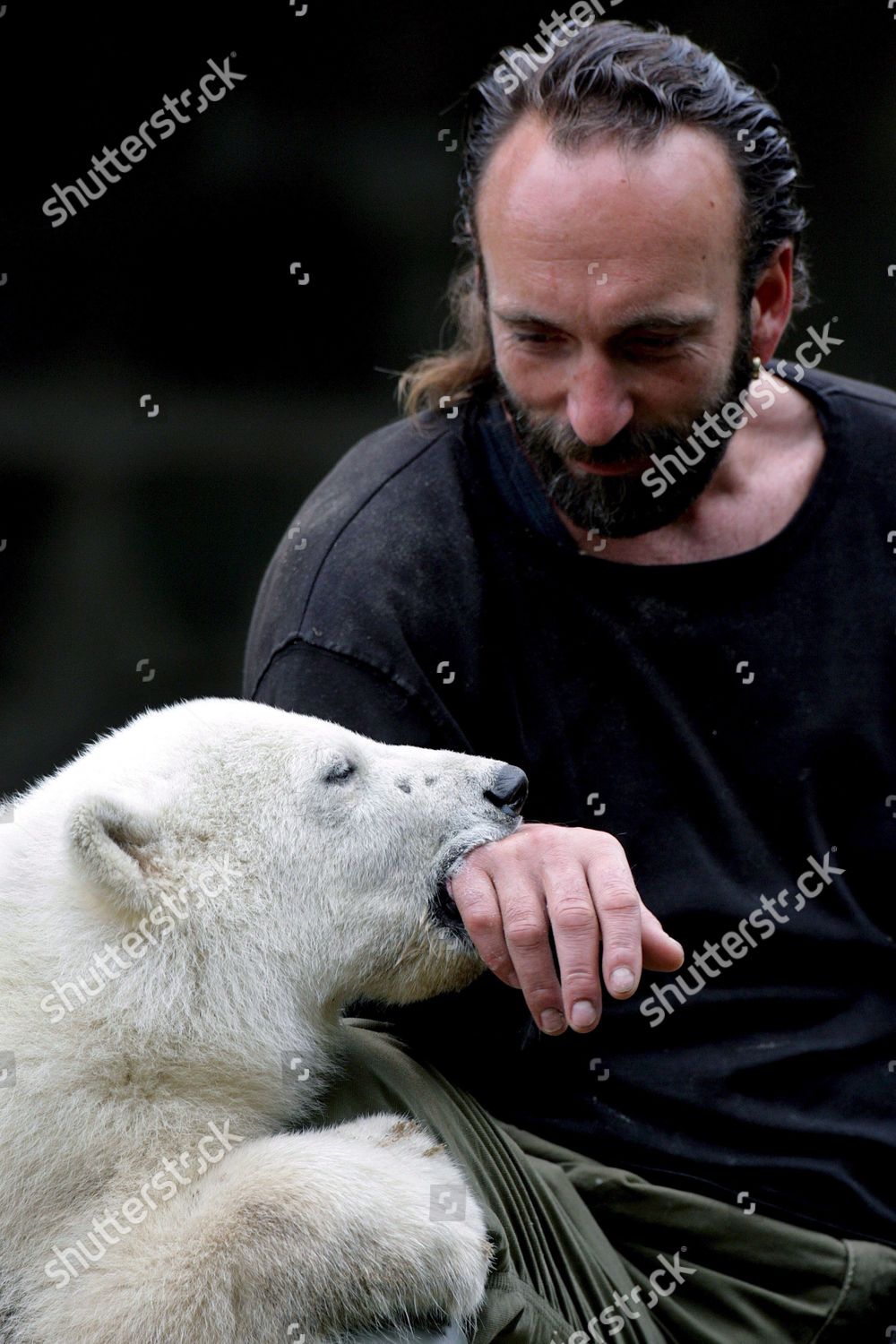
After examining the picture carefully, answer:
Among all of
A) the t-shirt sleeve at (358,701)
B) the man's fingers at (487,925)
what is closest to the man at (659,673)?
the t-shirt sleeve at (358,701)

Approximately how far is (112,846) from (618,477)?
1269 mm

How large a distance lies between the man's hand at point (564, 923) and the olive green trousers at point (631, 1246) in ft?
1.25

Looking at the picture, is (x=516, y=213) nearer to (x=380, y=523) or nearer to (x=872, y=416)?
(x=380, y=523)

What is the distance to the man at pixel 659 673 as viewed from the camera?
2.45 m

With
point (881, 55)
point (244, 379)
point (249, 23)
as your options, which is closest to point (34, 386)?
point (244, 379)

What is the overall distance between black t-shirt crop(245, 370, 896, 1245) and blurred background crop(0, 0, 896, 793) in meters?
2.54

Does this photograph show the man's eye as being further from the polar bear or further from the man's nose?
the man's nose

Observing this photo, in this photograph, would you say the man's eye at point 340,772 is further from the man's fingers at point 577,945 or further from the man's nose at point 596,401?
the man's nose at point 596,401

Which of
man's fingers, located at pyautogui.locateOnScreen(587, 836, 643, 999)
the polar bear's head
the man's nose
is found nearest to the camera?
man's fingers, located at pyautogui.locateOnScreen(587, 836, 643, 999)

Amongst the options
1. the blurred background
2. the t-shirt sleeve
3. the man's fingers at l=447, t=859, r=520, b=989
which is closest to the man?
the t-shirt sleeve

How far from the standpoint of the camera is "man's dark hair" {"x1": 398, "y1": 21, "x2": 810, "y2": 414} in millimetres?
2627

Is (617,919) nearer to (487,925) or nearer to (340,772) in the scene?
(487,925)

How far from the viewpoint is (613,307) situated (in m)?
2.51

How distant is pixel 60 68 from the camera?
4.79 metres
